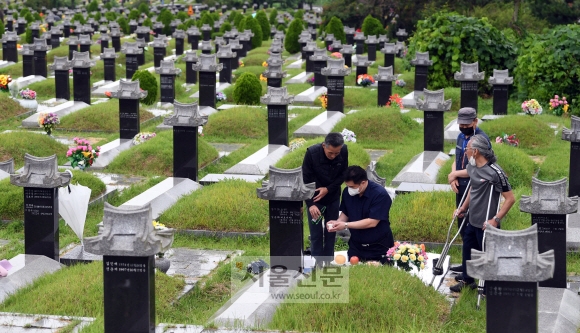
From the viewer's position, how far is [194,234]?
13188 mm

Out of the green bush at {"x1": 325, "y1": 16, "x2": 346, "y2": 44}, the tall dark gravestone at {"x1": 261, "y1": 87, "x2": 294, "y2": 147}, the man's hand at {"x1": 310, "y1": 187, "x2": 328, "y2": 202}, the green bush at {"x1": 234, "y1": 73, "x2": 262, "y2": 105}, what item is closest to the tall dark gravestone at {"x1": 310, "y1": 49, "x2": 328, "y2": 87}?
the green bush at {"x1": 234, "y1": 73, "x2": 262, "y2": 105}

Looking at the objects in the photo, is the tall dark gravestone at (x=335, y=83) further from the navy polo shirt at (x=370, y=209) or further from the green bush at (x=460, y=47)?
the navy polo shirt at (x=370, y=209)

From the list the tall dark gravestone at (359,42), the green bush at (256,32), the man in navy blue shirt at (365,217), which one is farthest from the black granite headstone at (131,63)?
the man in navy blue shirt at (365,217)

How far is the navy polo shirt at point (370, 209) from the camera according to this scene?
10.2m

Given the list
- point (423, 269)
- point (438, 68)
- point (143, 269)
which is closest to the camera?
point (143, 269)

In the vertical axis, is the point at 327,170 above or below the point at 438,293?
above

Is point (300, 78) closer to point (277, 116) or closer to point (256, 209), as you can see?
point (277, 116)

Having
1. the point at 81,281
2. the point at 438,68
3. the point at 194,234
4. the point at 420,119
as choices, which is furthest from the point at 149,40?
the point at 81,281

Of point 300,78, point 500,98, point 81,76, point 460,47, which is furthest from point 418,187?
point 300,78

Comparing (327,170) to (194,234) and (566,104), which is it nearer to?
(194,234)

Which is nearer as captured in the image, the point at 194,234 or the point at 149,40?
the point at 194,234

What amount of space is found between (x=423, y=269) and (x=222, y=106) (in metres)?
14.4

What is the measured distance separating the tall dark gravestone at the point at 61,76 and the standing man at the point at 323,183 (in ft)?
49.3

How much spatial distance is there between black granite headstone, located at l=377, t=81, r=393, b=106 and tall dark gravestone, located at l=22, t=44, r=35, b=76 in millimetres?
11383
